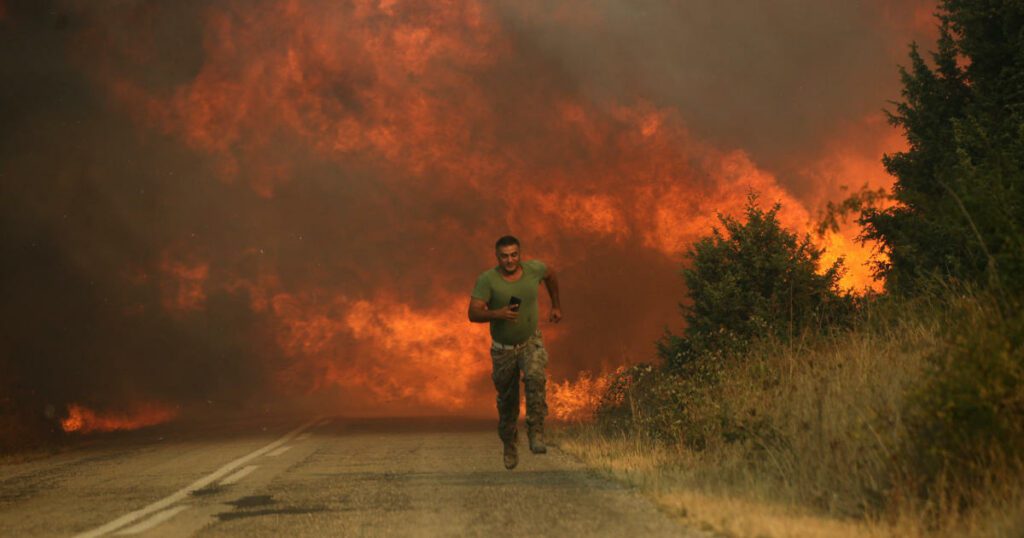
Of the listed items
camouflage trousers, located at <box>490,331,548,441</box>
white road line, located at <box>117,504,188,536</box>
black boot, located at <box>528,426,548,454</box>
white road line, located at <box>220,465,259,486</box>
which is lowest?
white road line, located at <box>117,504,188,536</box>

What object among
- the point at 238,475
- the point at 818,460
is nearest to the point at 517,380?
the point at 238,475

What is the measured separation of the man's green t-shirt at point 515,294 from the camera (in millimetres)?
11125

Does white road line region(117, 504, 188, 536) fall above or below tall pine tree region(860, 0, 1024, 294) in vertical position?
below

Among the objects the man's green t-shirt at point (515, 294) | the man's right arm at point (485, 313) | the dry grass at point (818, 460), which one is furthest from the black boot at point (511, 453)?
the man's right arm at point (485, 313)

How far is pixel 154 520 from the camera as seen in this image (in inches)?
352

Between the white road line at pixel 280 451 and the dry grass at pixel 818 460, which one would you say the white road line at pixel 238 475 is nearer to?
the white road line at pixel 280 451

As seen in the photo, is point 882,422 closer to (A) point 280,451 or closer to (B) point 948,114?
(A) point 280,451

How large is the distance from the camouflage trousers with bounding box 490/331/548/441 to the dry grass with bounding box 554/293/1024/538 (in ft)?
3.22

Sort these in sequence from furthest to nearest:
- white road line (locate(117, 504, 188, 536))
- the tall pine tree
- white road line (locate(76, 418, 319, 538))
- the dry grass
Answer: the tall pine tree
white road line (locate(76, 418, 319, 538))
white road line (locate(117, 504, 188, 536))
the dry grass

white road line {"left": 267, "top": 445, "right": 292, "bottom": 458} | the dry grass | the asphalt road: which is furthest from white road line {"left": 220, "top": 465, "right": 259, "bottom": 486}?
the dry grass

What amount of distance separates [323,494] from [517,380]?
264cm

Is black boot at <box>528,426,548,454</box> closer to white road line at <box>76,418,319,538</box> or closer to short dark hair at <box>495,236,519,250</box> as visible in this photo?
short dark hair at <box>495,236,519,250</box>

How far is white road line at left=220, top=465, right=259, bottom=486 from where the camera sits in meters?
11.8

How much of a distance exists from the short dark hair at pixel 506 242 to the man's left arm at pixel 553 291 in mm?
686
